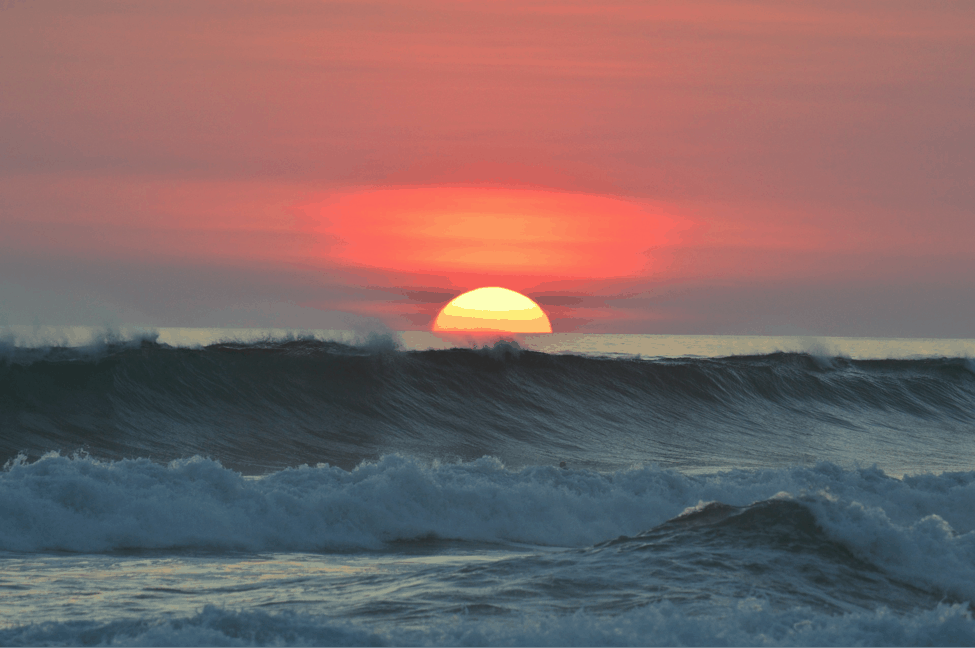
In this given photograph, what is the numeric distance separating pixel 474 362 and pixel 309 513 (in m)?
13.9

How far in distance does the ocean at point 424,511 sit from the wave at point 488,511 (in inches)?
1.2

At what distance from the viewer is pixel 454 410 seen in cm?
1981

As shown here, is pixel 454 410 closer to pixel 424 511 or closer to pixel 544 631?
pixel 424 511

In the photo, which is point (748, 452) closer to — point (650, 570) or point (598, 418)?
point (598, 418)

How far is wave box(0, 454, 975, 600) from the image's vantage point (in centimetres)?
732

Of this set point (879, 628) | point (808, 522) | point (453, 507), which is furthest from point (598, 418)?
point (879, 628)

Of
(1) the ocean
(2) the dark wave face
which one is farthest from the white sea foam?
(2) the dark wave face

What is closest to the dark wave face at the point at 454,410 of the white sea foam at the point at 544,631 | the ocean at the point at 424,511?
the ocean at the point at 424,511

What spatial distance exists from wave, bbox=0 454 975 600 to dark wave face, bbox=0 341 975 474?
4.01 meters

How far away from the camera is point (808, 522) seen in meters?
7.55

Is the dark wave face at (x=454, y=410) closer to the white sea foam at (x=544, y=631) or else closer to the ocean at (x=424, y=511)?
the ocean at (x=424, y=511)

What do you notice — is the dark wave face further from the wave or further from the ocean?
the wave

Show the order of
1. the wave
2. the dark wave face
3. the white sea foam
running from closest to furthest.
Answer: the white sea foam
the wave
the dark wave face

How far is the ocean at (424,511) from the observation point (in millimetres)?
5402
